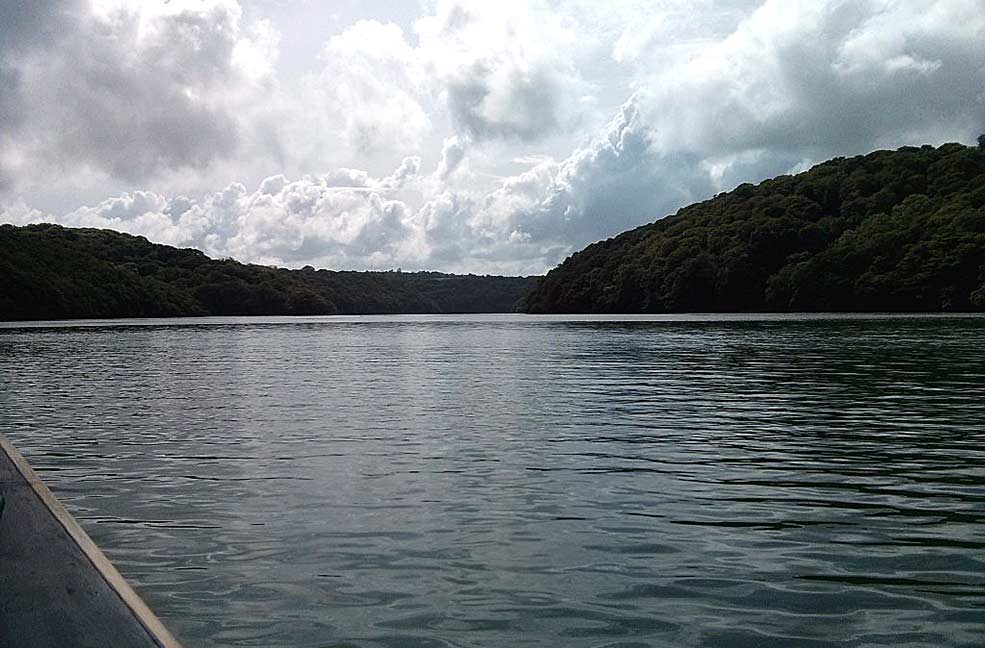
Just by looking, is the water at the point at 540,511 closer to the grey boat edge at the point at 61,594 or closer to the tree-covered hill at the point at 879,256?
the grey boat edge at the point at 61,594

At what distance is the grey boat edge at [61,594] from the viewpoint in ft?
21.2

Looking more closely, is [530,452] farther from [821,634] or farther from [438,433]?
[821,634]

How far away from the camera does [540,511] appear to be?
48.5ft

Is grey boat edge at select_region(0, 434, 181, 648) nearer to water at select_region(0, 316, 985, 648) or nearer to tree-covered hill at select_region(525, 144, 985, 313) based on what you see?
water at select_region(0, 316, 985, 648)

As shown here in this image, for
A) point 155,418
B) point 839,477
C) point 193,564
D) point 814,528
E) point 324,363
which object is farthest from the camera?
point 324,363

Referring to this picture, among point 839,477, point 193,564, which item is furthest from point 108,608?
point 839,477

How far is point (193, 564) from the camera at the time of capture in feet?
39.3

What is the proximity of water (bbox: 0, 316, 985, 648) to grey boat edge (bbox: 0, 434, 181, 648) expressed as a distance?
155cm

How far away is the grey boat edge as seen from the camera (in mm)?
6461

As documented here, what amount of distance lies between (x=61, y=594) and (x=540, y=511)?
27.7 ft

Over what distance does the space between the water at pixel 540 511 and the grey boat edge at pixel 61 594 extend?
1.55 m

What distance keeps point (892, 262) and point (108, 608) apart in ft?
567

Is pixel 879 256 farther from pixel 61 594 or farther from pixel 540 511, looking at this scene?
pixel 61 594

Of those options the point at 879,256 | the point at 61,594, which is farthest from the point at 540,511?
the point at 879,256
